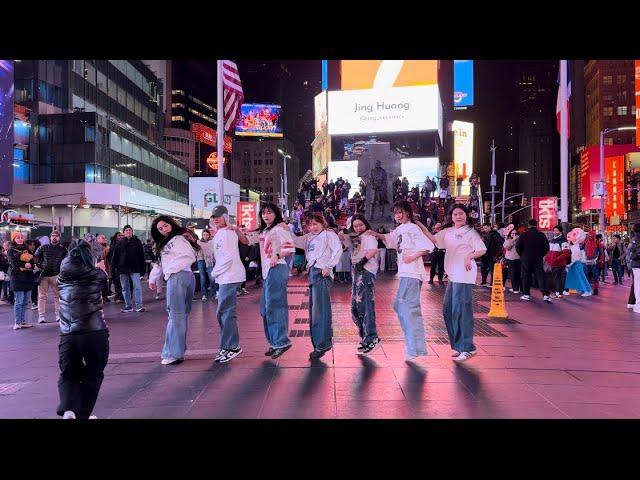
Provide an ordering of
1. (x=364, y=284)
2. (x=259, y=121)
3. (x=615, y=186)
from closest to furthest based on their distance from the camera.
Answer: (x=364, y=284)
(x=615, y=186)
(x=259, y=121)

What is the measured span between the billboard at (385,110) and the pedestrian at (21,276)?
56378 mm

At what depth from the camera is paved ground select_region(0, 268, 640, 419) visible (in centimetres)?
530

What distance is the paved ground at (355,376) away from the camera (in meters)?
5.30

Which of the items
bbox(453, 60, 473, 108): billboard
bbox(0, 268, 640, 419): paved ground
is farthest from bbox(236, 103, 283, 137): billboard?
bbox(0, 268, 640, 419): paved ground

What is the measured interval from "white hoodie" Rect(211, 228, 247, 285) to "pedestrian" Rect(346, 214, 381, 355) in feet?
4.90

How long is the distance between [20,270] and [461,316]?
8152 millimetres

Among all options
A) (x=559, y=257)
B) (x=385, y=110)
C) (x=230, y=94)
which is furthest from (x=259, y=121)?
(x=559, y=257)

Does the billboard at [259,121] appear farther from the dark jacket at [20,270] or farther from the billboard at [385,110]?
the dark jacket at [20,270]

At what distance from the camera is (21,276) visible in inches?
451

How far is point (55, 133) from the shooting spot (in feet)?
172

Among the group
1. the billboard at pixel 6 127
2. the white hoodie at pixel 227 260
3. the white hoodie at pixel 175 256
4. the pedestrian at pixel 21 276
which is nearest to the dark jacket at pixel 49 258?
the pedestrian at pixel 21 276

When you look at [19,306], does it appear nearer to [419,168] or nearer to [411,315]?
[411,315]
